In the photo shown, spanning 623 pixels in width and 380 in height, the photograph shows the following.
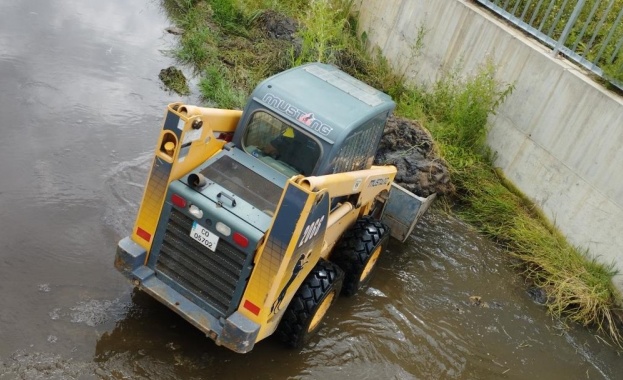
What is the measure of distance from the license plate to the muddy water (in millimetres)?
990

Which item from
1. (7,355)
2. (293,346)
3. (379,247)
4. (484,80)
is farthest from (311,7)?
(7,355)

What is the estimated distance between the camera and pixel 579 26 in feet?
29.1

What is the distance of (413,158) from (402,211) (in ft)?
3.64

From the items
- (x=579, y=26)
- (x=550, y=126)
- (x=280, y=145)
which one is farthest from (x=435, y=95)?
(x=280, y=145)

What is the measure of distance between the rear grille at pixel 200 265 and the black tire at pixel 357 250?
171 cm

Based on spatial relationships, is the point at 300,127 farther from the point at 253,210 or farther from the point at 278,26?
the point at 278,26

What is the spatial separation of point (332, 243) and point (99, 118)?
3809 mm

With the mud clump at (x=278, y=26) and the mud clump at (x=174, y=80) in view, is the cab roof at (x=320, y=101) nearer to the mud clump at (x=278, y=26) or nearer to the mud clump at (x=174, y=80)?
the mud clump at (x=174, y=80)

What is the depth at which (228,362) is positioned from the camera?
5430 mm

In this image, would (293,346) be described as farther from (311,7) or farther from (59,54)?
(311,7)

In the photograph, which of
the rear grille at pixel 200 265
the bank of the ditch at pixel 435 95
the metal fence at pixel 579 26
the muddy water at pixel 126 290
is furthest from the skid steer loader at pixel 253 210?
the metal fence at pixel 579 26

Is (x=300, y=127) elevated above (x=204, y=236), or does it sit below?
above

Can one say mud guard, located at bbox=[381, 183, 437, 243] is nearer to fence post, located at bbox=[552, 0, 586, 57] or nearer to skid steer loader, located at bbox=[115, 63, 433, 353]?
skid steer loader, located at bbox=[115, 63, 433, 353]

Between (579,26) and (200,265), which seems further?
(579,26)
